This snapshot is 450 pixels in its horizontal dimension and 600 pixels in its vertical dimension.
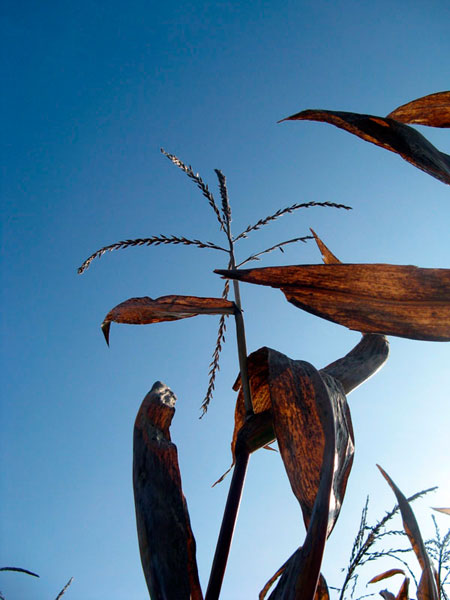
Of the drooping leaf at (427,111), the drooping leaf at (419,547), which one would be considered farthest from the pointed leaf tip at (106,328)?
the drooping leaf at (427,111)

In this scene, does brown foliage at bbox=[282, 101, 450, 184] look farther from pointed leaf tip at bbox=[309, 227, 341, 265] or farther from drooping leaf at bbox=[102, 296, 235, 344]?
drooping leaf at bbox=[102, 296, 235, 344]

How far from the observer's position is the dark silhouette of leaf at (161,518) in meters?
0.56

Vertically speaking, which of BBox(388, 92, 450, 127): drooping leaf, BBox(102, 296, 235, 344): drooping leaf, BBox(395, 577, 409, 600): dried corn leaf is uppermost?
BBox(388, 92, 450, 127): drooping leaf

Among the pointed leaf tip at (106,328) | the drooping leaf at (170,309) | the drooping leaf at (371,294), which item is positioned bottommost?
the drooping leaf at (371,294)

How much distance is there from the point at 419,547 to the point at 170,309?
1.97ft

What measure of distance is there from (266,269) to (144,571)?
0.47 m

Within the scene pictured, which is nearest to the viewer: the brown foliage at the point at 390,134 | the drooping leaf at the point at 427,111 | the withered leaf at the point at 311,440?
the withered leaf at the point at 311,440

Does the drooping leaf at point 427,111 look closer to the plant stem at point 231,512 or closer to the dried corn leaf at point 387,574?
the plant stem at point 231,512

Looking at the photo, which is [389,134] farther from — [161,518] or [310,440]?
[161,518]

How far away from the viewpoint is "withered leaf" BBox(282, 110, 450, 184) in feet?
2.62

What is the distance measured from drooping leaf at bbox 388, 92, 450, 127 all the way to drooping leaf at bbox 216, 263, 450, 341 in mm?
444

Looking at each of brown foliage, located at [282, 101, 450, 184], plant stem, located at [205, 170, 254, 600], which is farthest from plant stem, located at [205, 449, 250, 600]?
brown foliage, located at [282, 101, 450, 184]

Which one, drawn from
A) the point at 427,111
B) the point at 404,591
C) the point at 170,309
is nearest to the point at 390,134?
the point at 427,111

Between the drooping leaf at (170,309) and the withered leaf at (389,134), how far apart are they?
1.32ft
